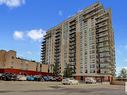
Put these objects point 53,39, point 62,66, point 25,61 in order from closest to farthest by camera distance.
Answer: point 25,61, point 62,66, point 53,39

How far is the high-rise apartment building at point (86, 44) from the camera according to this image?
14112 centimetres

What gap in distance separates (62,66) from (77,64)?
49.1 feet

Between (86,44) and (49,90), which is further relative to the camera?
(86,44)

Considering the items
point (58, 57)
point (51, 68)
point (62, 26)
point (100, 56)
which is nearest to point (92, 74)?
point (100, 56)

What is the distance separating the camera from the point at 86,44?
15338cm

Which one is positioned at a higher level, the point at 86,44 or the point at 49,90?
the point at 86,44

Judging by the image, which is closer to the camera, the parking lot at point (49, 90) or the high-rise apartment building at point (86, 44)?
the parking lot at point (49, 90)

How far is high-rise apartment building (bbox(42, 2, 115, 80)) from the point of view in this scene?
463 ft

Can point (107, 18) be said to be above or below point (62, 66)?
above

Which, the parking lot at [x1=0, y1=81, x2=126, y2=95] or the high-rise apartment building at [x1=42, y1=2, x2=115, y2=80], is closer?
the parking lot at [x1=0, y1=81, x2=126, y2=95]

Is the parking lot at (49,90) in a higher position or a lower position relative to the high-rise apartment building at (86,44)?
lower

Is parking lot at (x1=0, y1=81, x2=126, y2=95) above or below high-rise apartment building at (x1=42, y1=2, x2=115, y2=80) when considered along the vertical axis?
below

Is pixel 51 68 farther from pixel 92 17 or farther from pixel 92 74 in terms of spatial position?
pixel 92 17

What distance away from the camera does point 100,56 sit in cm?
14125
